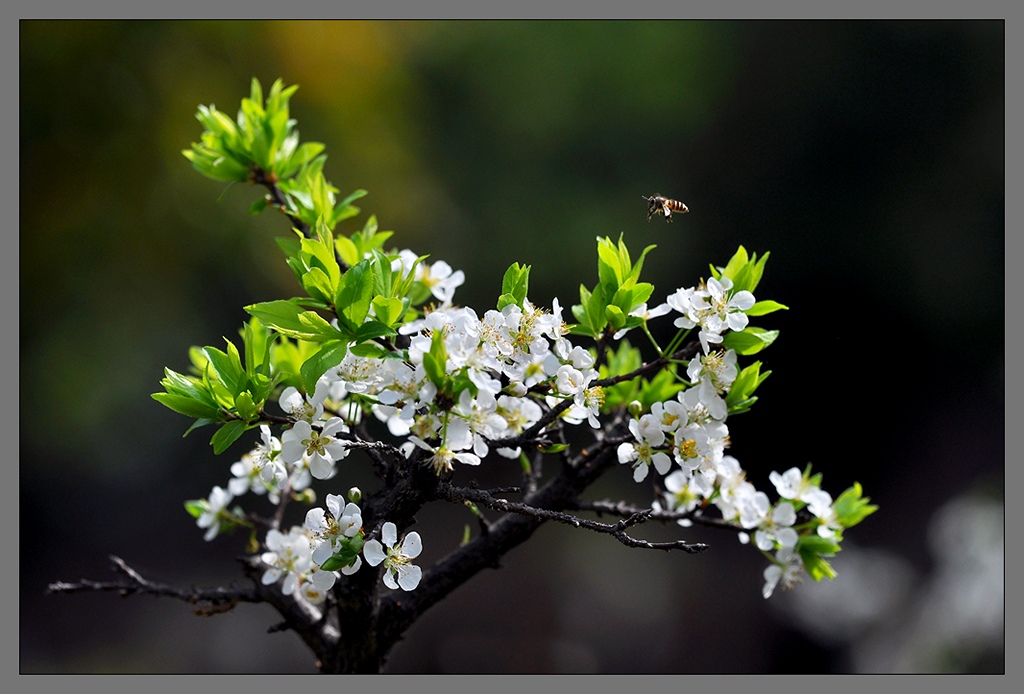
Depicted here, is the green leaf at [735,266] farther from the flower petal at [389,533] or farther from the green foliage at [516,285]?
the flower petal at [389,533]

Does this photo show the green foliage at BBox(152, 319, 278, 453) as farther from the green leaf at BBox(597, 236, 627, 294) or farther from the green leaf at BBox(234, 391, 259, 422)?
the green leaf at BBox(597, 236, 627, 294)

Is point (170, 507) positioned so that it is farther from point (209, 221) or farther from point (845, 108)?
point (845, 108)

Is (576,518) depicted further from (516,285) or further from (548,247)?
(548,247)

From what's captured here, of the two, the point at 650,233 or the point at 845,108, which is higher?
the point at 845,108

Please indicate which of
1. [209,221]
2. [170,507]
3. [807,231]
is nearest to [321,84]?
[209,221]

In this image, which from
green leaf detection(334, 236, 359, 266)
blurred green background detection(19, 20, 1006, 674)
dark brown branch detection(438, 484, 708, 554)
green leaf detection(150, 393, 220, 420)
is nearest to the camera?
dark brown branch detection(438, 484, 708, 554)

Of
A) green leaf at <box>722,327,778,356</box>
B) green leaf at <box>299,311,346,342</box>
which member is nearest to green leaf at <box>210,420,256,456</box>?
green leaf at <box>299,311,346,342</box>

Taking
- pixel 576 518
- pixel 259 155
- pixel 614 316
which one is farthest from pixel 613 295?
pixel 259 155
